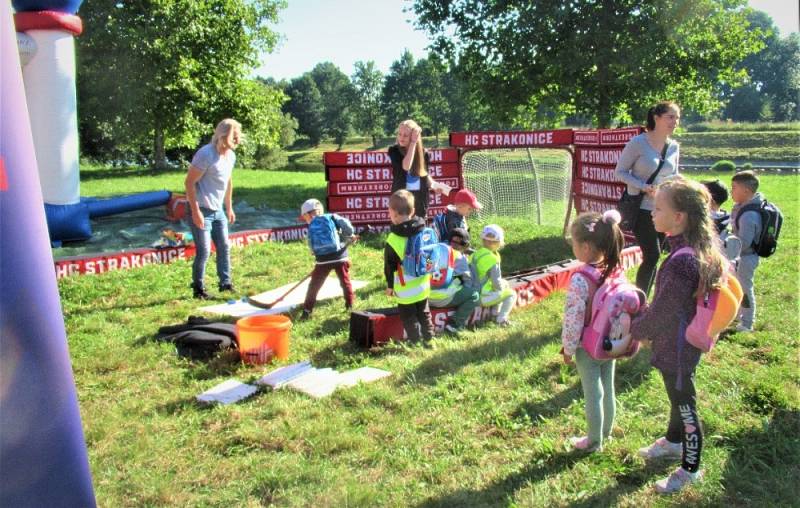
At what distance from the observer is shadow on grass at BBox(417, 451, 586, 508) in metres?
3.35

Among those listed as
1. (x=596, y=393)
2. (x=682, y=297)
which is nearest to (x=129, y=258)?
(x=596, y=393)

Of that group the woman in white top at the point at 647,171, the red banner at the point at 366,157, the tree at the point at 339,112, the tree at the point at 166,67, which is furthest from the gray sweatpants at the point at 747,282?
the tree at the point at 339,112

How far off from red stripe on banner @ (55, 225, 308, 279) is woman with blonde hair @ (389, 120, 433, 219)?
447 centimetres

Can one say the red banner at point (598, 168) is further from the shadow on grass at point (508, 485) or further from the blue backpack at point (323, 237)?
the shadow on grass at point (508, 485)

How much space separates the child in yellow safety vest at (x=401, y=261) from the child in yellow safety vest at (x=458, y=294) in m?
Answer: 0.57

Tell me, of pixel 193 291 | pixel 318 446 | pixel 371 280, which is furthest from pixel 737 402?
pixel 193 291

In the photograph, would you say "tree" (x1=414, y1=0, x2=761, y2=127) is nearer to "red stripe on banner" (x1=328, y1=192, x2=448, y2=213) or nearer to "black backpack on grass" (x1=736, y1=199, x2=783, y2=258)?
"red stripe on banner" (x1=328, y1=192, x2=448, y2=213)

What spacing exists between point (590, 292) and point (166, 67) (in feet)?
76.1

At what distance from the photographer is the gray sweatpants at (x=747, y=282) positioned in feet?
19.6

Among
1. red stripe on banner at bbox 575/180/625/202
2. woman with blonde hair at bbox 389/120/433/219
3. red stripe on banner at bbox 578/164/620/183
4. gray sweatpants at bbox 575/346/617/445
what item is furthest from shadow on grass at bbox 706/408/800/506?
red stripe on banner at bbox 578/164/620/183

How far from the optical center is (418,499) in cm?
338

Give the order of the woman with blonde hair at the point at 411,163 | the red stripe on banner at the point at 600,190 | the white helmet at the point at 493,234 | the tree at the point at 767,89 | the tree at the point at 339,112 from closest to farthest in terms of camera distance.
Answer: the white helmet at the point at 493,234, the woman with blonde hair at the point at 411,163, the red stripe on banner at the point at 600,190, the tree at the point at 767,89, the tree at the point at 339,112

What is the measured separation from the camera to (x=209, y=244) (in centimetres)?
773

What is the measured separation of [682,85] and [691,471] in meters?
21.0
